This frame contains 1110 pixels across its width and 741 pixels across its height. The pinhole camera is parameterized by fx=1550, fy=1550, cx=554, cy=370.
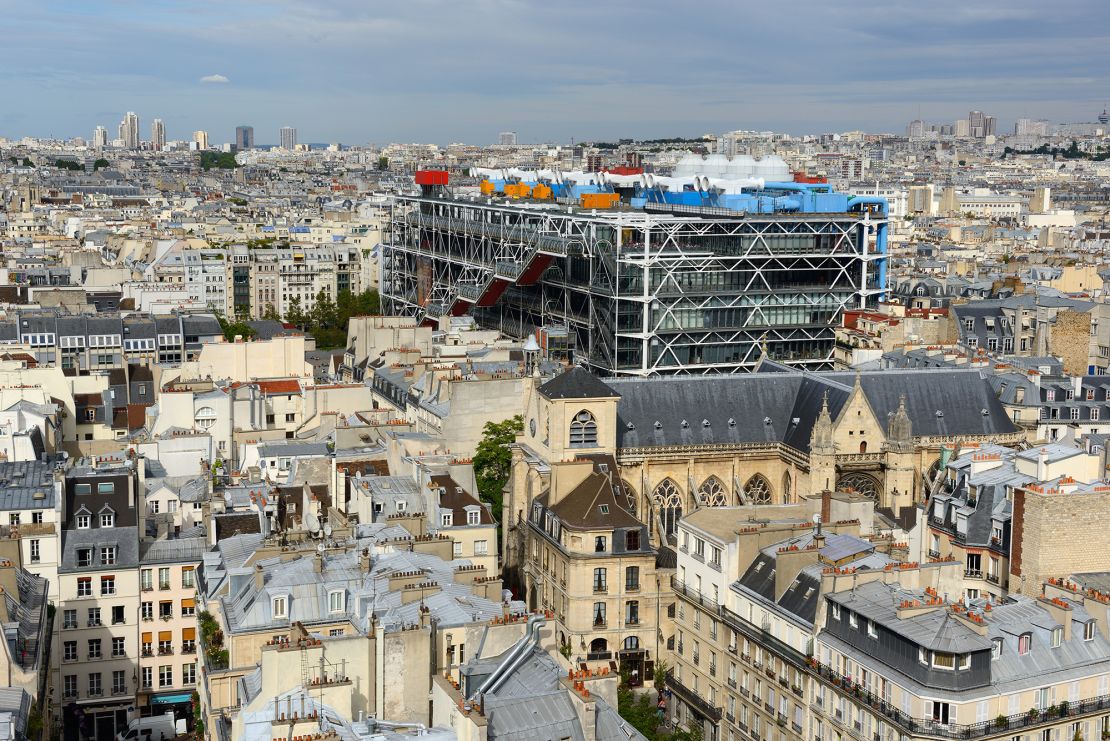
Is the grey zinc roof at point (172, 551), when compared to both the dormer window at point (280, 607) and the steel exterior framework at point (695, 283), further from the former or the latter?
the steel exterior framework at point (695, 283)

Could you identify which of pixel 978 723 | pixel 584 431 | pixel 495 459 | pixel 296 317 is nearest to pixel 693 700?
pixel 978 723

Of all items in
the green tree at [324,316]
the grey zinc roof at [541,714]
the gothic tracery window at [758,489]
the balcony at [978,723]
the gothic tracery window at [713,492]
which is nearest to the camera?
the grey zinc roof at [541,714]

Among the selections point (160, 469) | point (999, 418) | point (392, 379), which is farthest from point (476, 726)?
point (392, 379)

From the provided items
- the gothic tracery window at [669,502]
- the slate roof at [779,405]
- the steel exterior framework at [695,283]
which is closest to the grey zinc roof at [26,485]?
the slate roof at [779,405]

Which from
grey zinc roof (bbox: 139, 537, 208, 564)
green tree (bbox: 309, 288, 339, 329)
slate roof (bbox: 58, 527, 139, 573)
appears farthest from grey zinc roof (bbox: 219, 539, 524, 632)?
green tree (bbox: 309, 288, 339, 329)

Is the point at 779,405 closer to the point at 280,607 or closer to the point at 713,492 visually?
the point at 713,492

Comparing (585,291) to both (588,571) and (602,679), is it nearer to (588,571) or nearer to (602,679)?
(588,571)

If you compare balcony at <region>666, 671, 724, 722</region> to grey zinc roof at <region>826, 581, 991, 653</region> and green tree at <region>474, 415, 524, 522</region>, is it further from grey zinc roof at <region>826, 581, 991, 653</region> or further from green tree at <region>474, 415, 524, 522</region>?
green tree at <region>474, 415, 524, 522</region>
